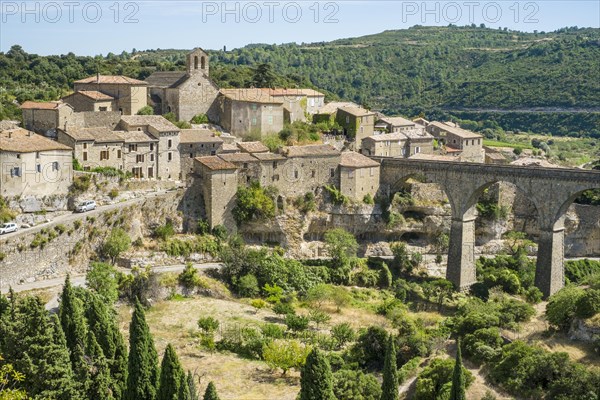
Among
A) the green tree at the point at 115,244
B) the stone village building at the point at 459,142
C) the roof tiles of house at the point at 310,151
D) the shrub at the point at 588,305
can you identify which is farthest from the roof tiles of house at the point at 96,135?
the stone village building at the point at 459,142

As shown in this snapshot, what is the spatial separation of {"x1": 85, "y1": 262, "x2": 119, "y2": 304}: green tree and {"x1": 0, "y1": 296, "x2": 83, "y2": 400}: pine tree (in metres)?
13.2

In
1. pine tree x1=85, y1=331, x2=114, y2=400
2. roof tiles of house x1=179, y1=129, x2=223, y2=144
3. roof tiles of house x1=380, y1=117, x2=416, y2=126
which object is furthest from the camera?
roof tiles of house x1=380, y1=117, x2=416, y2=126

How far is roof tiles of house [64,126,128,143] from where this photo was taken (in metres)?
54.2

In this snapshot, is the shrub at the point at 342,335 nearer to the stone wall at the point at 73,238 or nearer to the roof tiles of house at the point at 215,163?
the stone wall at the point at 73,238

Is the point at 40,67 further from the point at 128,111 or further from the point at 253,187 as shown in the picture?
the point at 253,187

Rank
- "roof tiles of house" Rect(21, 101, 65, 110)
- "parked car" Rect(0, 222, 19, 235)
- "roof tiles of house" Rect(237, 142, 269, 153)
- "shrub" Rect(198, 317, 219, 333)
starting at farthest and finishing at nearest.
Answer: "roof tiles of house" Rect(237, 142, 269, 153)
"roof tiles of house" Rect(21, 101, 65, 110)
"parked car" Rect(0, 222, 19, 235)
"shrub" Rect(198, 317, 219, 333)

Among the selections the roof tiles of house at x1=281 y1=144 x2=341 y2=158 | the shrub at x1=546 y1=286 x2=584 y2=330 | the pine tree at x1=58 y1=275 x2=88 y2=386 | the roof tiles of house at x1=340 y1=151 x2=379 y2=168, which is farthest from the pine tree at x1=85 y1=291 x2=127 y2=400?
the roof tiles of house at x1=340 y1=151 x2=379 y2=168

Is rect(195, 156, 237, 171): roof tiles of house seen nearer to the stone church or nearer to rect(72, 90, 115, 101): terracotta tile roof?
rect(72, 90, 115, 101): terracotta tile roof

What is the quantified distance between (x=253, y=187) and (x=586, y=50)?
9439 cm

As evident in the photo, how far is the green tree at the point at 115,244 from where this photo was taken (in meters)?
50.9

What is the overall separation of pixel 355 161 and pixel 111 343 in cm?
3207

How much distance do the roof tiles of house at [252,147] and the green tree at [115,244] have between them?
12400 mm

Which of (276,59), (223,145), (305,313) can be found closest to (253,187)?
(223,145)

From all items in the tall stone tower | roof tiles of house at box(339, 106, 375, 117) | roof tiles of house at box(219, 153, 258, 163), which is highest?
the tall stone tower
